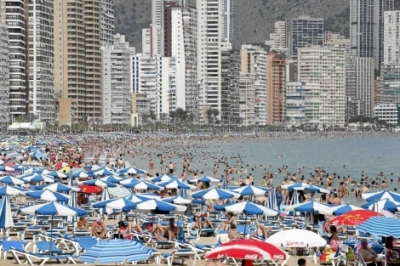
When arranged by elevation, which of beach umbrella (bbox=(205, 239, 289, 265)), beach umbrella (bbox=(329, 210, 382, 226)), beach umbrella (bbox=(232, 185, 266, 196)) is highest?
beach umbrella (bbox=(205, 239, 289, 265))

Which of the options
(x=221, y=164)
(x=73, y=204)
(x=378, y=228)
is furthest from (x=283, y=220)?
(x=221, y=164)

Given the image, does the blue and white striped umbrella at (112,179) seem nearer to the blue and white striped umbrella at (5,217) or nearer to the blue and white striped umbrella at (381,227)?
the blue and white striped umbrella at (5,217)

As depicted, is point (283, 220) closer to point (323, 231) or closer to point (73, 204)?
point (323, 231)

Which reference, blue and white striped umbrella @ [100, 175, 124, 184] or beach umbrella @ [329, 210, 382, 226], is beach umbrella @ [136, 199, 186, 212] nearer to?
beach umbrella @ [329, 210, 382, 226]

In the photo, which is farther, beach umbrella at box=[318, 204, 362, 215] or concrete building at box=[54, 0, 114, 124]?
concrete building at box=[54, 0, 114, 124]

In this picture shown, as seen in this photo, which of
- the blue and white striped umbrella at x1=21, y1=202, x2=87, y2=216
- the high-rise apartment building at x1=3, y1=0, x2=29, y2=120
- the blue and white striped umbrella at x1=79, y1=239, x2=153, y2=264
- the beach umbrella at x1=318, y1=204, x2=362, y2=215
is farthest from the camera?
the high-rise apartment building at x1=3, y1=0, x2=29, y2=120

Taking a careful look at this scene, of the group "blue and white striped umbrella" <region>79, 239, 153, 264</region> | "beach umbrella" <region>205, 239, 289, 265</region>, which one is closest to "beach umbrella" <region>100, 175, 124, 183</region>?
"blue and white striped umbrella" <region>79, 239, 153, 264</region>
